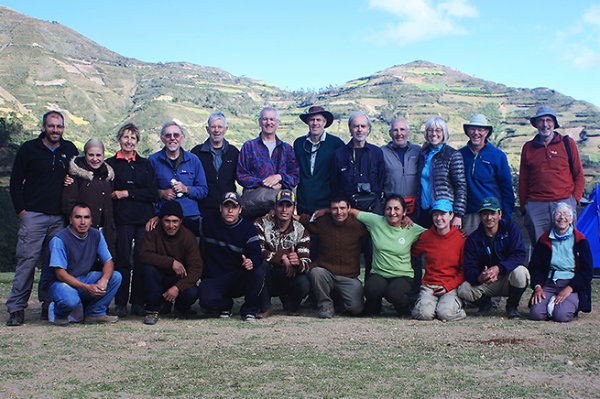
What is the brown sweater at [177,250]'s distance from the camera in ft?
21.2

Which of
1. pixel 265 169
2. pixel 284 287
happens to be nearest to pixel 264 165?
pixel 265 169

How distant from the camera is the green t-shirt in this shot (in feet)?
22.5

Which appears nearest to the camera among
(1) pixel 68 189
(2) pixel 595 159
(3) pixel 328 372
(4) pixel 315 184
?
(3) pixel 328 372

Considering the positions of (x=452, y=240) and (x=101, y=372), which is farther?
(x=452, y=240)

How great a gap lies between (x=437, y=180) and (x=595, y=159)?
67.7 metres

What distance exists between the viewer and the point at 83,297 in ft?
20.6

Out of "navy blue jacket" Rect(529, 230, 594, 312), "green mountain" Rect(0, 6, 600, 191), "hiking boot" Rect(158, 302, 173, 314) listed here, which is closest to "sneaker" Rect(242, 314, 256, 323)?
"hiking boot" Rect(158, 302, 173, 314)

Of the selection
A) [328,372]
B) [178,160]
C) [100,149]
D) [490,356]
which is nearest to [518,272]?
[490,356]

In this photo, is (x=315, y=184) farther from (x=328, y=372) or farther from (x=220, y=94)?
(x=220, y=94)

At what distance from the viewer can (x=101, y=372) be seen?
438cm

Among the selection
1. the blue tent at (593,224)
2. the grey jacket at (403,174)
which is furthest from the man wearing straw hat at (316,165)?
the blue tent at (593,224)

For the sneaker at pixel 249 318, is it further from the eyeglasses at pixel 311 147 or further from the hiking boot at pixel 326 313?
the eyeglasses at pixel 311 147

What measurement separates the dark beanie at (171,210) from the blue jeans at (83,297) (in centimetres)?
88

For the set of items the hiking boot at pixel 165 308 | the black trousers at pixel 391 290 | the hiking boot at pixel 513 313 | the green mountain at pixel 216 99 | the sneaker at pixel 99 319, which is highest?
the green mountain at pixel 216 99
